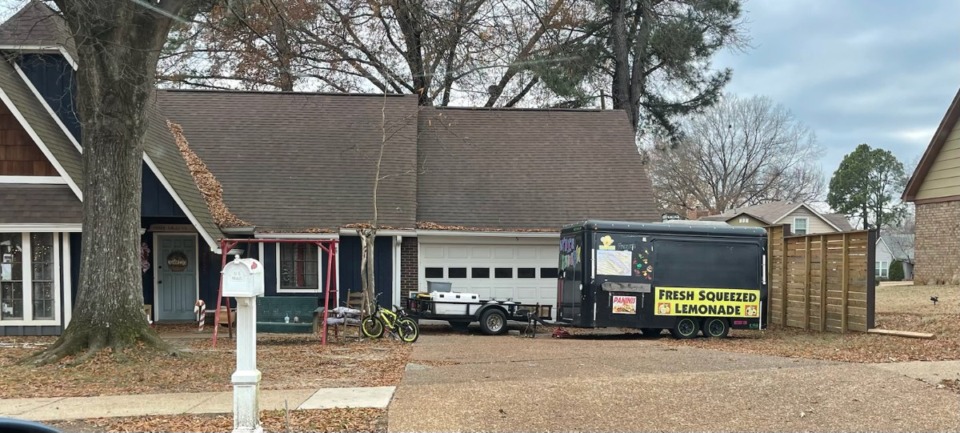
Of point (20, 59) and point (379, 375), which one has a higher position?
point (20, 59)

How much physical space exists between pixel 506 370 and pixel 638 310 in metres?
6.38

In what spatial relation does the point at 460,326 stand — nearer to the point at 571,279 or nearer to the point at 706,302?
the point at 571,279

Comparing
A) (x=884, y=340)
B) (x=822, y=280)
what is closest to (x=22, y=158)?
(x=822, y=280)

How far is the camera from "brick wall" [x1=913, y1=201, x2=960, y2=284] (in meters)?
21.5

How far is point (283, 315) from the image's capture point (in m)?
13.7

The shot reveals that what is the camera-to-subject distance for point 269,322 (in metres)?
13.7

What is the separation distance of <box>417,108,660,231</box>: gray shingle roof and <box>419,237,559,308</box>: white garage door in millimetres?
547

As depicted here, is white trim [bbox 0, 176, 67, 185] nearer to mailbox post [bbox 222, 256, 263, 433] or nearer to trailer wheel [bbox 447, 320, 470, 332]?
trailer wheel [bbox 447, 320, 470, 332]

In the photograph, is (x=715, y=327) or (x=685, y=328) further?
(x=715, y=327)

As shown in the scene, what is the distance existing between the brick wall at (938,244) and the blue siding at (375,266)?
15.5m

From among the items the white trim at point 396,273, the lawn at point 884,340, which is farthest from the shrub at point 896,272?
the white trim at point 396,273

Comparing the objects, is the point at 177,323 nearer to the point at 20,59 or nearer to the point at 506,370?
the point at 20,59

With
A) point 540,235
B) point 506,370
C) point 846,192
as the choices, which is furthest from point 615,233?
point 846,192

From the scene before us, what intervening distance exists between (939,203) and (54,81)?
22978mm
